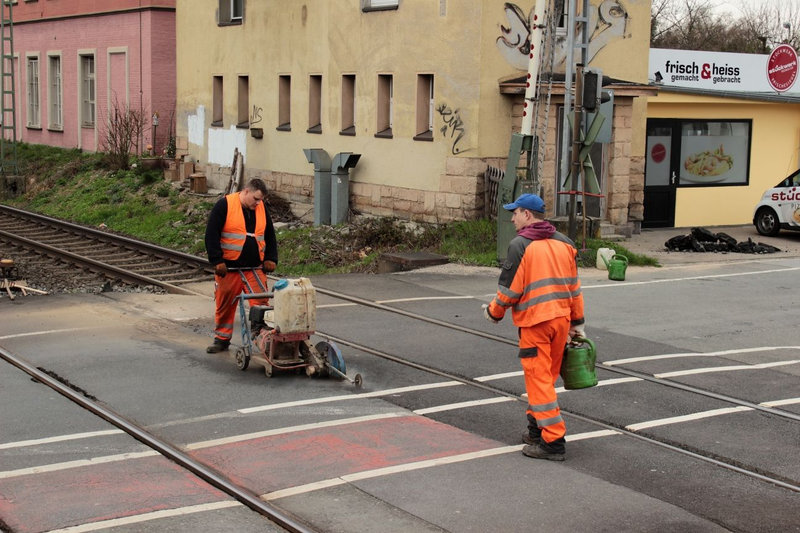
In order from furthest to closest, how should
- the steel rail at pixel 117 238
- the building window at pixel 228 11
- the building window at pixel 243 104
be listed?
the building window at pixel 228 11 → the building window at pixel 243 104 → the steel rail at pixel 117 238

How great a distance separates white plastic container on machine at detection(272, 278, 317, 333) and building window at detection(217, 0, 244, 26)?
20.1 metres

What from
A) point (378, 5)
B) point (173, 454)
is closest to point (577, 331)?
point (173, 454)

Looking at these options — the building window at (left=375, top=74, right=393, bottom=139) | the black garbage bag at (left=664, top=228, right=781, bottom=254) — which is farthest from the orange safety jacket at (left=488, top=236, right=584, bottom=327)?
the building window at (left=375, top=74, right=393, bottom=139)

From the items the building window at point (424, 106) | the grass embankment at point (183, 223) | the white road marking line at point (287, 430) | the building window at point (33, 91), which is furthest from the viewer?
the building window at point (33, 91)

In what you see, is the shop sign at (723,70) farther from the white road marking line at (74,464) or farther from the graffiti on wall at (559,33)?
the white road marking line at (74,464)

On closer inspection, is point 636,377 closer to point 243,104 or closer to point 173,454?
point 173,454

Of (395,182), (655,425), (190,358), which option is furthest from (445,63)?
(655,425)

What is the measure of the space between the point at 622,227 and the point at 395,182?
4.62 meters

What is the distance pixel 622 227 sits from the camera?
23.0m

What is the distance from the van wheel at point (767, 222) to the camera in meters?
23.8

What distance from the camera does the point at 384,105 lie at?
77.2 feet

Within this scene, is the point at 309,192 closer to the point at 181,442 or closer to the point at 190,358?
the point at 190,358

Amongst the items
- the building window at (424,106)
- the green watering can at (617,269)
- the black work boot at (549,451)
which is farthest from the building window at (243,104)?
the black work boot at (549,451)

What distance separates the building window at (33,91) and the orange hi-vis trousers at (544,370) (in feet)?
123
